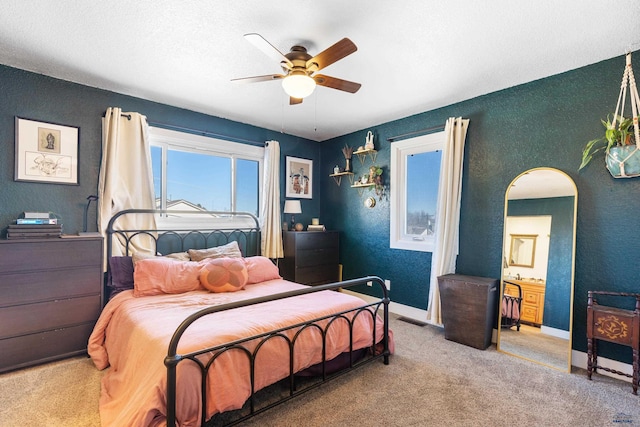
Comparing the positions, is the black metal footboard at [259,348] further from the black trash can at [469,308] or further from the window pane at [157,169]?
the window pane at [157,169]

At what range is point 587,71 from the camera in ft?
8.61

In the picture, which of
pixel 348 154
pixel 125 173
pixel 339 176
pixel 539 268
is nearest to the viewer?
pixel 539 268

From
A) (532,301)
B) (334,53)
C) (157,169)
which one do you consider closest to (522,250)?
(532,301)

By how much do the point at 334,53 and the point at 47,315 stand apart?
3.09 m

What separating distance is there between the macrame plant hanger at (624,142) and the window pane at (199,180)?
403 centimetres

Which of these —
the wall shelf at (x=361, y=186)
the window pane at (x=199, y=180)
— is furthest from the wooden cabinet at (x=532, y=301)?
the window pane at (x=199, y=180)

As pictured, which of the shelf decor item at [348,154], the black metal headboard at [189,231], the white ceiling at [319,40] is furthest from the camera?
the shelf decor item at [348,154]

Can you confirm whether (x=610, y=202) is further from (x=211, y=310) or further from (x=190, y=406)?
(x=190, y=406)

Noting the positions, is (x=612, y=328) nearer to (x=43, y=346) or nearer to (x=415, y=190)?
(x=415, y=190)

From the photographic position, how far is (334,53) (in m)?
2.01

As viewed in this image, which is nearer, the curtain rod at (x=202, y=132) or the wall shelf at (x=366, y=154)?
the curtain rod at (x=202, y=132)

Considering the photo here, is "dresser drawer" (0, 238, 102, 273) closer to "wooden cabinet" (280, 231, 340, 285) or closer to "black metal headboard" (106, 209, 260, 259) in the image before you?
"black metal headboard" (106, 209, 260, 259)

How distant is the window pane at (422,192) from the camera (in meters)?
3.87

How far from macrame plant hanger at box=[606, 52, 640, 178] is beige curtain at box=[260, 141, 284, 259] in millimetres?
3573
